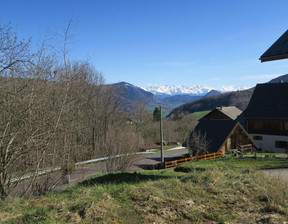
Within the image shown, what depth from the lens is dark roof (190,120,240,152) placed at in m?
26.0

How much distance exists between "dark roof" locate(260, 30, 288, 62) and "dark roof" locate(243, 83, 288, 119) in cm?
2658

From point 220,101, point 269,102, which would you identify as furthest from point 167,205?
point 220,101

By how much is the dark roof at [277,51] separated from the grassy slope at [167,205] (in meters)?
3.61

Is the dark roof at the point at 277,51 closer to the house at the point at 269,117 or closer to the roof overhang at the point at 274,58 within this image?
the roof overhang at the point at 274,58

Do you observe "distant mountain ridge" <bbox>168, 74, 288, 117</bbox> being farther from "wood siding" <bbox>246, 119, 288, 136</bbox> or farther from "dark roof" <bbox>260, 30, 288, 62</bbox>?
"dark roof" <bbox>260, 30, 288, 62</bbox>

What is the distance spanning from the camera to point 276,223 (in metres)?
4.07

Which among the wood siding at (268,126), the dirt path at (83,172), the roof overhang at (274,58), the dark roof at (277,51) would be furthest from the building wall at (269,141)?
the roof overhang at (274,58)

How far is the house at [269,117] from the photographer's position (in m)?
30.5

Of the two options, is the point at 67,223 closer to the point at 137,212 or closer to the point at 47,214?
the point at 47,214

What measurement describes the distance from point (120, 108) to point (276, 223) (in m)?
33.6

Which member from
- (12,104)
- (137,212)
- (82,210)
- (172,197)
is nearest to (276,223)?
(172,197)

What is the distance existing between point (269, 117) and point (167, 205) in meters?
31.5

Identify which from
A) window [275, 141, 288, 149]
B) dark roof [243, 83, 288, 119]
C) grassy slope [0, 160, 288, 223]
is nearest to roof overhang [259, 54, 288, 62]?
grassy slope [0, 160, 288, 223]

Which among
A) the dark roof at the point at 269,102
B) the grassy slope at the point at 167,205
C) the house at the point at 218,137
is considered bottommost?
the house at the point at 218,137
